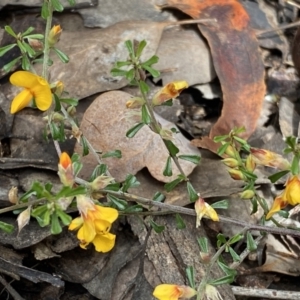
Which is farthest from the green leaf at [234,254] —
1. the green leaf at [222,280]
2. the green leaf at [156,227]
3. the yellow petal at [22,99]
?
the yellow petal at [22,99]

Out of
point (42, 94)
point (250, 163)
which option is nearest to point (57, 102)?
point (42, 94)

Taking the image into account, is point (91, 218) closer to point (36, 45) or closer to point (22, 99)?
point (22, 99)

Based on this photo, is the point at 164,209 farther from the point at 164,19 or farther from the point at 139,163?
the point at 164,19

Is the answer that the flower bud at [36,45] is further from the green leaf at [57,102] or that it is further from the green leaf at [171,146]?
the green leaf at [171,146]

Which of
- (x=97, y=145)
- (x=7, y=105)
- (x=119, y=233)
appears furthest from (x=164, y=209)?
(x=7, y=105)

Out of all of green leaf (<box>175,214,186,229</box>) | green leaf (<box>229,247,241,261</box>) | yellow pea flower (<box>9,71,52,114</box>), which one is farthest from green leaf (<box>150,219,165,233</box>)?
yellow pea flower (<box>9,71,52,114</box>)
